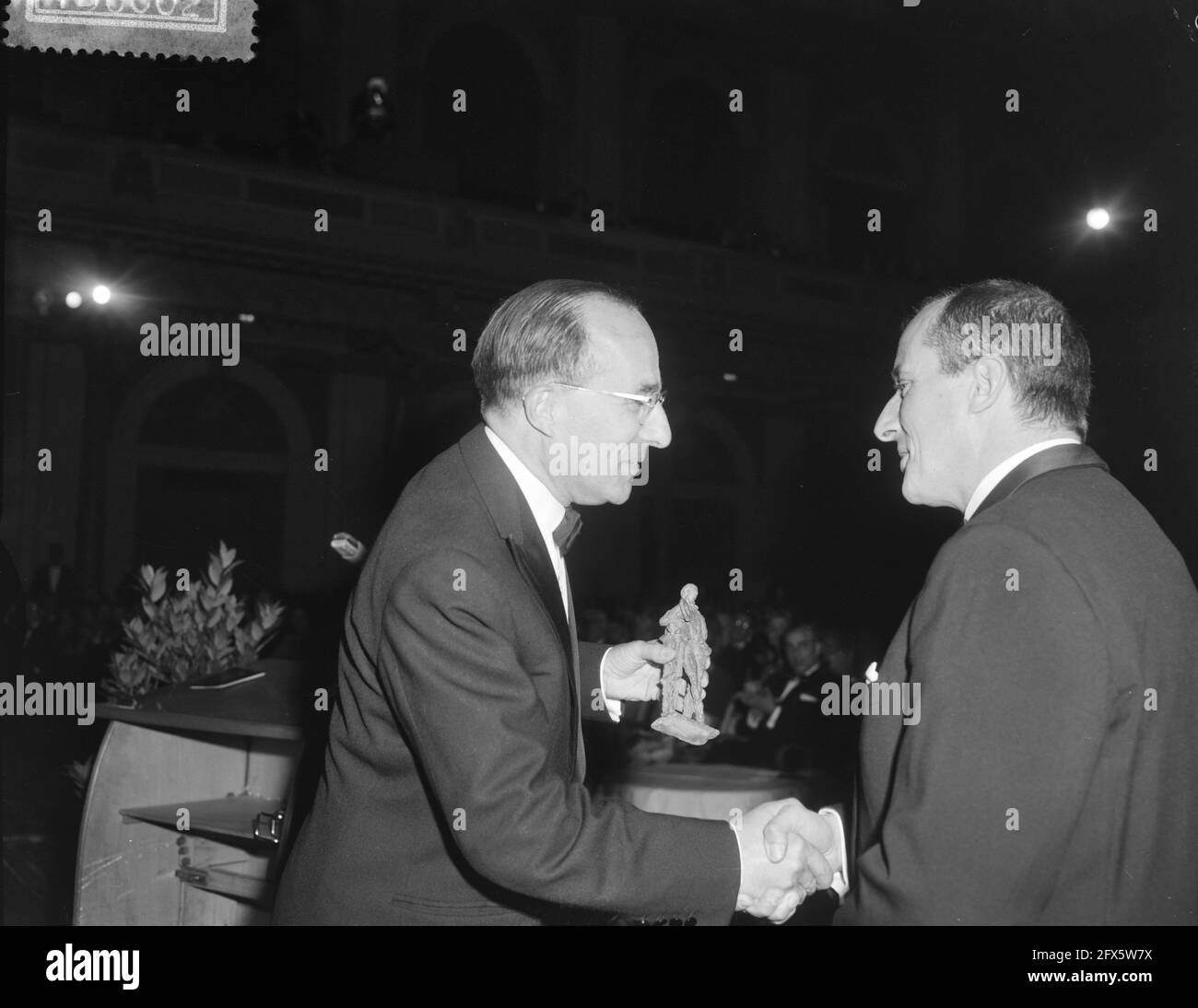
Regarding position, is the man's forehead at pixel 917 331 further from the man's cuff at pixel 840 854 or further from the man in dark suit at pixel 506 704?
the man's cuff at pixel 840 854

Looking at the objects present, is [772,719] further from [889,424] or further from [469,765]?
[469,765]

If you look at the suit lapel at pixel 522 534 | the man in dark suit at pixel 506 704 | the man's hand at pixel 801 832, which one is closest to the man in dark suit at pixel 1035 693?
the man's hand at pixel 801 832

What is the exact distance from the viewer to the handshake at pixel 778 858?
2.19 metres

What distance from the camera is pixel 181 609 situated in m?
4.95

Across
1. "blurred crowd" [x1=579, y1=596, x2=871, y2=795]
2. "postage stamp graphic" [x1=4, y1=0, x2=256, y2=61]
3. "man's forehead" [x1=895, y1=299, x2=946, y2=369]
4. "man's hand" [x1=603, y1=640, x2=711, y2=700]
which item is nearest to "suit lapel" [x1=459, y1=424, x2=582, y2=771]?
"man's hand" [x1=603, y1=640, x2=711, y2=700]

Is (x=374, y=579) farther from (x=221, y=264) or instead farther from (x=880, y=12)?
(x=880, y=12)

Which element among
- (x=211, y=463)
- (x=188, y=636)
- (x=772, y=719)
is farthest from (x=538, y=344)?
(x=211, y=463)

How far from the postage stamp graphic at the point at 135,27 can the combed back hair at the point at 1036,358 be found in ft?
7.80

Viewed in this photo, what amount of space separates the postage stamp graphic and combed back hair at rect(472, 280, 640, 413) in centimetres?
161

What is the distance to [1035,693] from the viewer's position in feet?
5.90

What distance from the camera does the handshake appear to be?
7.18ft

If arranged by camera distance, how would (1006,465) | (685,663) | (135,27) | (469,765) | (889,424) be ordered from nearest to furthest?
(469,765) → (1006,465) → (889,424) → (685,663) → (135,27)

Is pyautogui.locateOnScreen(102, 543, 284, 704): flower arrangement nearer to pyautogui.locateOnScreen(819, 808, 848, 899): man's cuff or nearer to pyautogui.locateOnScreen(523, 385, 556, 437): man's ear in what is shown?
pyautogui.locateOnScreen(523, 385, 556, 437): man's ear

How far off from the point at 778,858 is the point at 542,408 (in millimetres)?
1002
